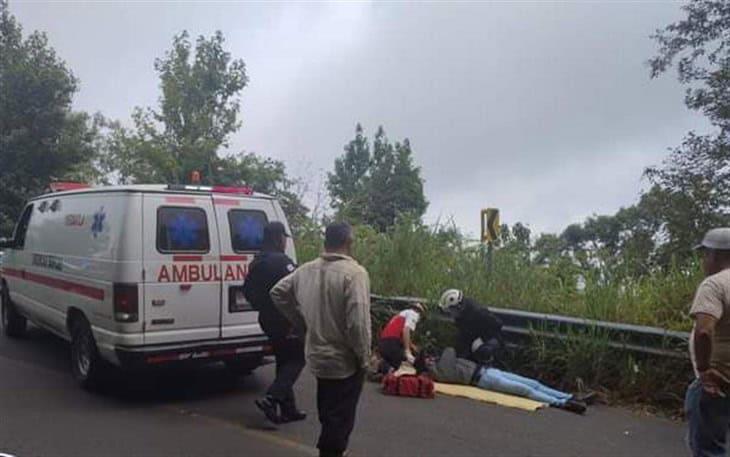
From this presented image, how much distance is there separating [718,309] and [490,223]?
19.3 feet

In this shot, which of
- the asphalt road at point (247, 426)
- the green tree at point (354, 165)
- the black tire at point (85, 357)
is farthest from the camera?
the green tree at point (354, 165)

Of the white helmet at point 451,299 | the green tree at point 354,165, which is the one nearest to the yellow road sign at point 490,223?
the white helmet at point 451,299

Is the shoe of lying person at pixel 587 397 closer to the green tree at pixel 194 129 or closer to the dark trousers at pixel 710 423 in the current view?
the dark trousers at pixel 710 423

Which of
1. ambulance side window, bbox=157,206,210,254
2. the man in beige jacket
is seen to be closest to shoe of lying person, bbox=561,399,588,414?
the man in beige jacket

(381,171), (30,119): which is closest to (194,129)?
(30,119)

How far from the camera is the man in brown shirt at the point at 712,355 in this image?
3.80m

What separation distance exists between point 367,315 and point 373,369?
12.8 feet

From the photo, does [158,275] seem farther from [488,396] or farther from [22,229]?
[22,229]

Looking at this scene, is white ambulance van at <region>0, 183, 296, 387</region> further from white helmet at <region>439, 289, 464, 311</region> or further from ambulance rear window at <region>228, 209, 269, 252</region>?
white helmet at <region>439, 289, 464, 311</region>

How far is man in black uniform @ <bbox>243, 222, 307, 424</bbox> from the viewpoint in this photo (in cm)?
598

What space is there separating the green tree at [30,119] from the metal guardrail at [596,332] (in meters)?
17.1

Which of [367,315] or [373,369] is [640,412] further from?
[367,315]

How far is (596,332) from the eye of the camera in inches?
285

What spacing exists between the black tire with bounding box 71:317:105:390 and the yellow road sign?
539cm
